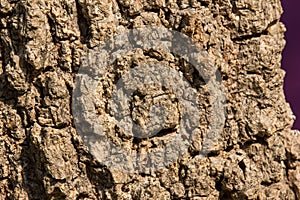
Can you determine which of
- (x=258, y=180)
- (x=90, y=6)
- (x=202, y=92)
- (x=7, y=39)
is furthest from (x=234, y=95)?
(x=7, y=39)

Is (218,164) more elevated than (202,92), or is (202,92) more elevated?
(202,92)

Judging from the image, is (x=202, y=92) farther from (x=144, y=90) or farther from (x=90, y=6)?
(x=90, y=6)

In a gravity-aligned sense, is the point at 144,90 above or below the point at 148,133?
above

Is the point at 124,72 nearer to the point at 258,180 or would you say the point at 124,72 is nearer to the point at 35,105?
the point at 35,105

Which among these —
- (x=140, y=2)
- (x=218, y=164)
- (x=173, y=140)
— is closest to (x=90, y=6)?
(x=140, y=2)

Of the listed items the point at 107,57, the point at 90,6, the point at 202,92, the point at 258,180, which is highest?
the point at 90,6

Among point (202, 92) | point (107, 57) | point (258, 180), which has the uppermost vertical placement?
point (107, 57)
